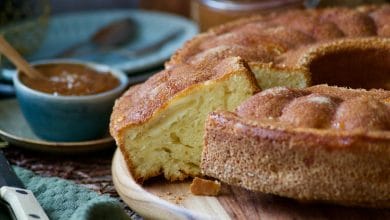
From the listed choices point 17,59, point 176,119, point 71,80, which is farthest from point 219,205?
point 17,59

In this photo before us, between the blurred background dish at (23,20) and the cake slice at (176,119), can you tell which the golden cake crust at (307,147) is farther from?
the blurred background dish at (23,20)

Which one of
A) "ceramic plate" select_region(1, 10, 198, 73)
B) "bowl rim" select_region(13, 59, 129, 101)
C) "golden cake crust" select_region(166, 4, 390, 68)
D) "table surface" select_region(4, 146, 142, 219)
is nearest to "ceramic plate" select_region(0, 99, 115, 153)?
"table surface" select_region(4, 146, 142, 219)

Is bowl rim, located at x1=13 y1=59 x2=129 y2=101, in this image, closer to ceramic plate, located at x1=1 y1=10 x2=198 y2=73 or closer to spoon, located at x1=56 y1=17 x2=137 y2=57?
ceramic plate, located at x1=1 y1=10 x2=198 y2=73

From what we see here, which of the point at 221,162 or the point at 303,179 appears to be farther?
the point at 221,162

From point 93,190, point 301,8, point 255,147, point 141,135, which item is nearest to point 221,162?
point 255,147

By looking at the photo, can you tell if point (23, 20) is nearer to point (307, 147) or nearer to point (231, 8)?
point (231, 8)

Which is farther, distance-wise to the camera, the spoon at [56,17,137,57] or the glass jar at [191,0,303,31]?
the spoon at [56,17,137,57]

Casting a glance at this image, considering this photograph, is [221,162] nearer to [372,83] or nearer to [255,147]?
[255,147]
